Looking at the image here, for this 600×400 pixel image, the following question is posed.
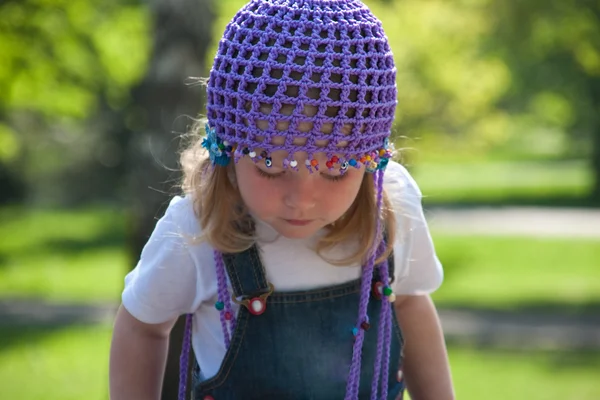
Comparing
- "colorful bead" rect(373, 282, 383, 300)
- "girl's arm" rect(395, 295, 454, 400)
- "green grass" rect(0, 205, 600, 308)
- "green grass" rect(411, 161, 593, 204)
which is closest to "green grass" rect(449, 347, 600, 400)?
"green grass" rect(0, 205, 600, 308)

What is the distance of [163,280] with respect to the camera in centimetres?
230

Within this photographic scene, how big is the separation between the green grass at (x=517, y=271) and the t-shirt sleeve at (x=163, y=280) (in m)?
9.93

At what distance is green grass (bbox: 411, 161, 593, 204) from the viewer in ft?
85.3

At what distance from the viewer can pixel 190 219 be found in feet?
7.80

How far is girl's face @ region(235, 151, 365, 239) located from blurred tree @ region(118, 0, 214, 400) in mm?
2499

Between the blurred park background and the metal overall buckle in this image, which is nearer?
the metal overall buckle

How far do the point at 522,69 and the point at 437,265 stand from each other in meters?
19.7

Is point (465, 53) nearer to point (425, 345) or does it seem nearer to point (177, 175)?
point (177, 175)

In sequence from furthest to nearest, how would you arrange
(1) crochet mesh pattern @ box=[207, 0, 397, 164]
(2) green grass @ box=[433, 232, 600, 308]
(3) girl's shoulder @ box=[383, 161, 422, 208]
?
1. (2) green grass @ box=[433, 232, 600, 308]
2. (3) girl's shoulder @ box=[383, 161, 422, 208]
3. (1) crochet mesh pattern @ box=[207, 0, 397, 164]

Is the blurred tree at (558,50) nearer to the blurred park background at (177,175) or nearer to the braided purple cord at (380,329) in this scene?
the blurred park background at (177,175)

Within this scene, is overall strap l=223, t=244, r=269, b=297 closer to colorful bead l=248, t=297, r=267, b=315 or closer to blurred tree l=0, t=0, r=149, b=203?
colorful bead l=248, t=297, r=267, b=315

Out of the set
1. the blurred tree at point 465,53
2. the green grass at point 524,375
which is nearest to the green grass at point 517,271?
the blurred tree at point 465,53

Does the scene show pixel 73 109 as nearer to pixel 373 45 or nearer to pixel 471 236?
pixel 373 45

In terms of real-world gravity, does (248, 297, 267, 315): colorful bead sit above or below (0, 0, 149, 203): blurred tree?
above
